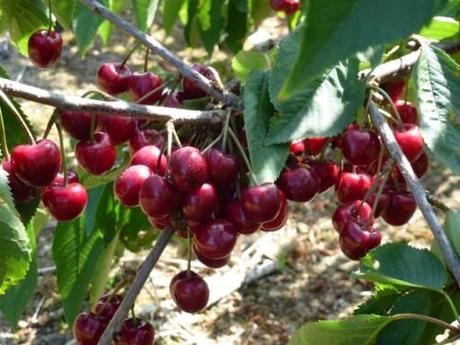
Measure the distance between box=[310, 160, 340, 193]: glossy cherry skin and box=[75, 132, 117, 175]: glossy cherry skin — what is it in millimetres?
278

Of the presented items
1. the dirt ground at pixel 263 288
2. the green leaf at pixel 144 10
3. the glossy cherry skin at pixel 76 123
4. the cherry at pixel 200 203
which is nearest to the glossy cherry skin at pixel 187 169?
the cherry at pixel 200 203

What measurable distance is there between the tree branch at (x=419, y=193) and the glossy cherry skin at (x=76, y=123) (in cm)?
36

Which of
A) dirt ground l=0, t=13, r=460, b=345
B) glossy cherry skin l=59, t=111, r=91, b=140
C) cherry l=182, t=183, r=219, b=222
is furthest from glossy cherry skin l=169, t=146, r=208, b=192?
dirt ground l=0, t=13, r=460, b=345

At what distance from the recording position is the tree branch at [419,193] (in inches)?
31.0

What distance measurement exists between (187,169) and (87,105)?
0.14 metres

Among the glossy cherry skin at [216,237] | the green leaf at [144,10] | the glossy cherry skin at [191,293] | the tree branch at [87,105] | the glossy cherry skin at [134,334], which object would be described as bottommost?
the glossy cherry skin at [134,334]

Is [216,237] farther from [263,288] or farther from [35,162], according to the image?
[263,288]

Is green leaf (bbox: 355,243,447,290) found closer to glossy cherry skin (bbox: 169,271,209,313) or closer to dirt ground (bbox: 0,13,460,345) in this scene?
glossy cherry skin (bbox: 169,271,209,313)

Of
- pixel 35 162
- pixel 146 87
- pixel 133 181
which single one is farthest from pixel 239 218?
pixel 146 87

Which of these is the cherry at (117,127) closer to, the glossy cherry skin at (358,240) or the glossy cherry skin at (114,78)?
the glossy cherry skin at (114,78)

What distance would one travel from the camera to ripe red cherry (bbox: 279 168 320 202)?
3.17 feet

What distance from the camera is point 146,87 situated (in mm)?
1203

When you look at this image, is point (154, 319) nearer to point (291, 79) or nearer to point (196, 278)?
point (196, 278)

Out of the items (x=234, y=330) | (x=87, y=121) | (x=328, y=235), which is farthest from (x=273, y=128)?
(x=328, y=235)
